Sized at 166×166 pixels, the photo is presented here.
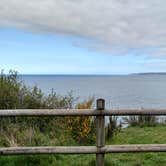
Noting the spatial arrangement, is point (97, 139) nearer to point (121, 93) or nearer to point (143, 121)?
point (143, 121)

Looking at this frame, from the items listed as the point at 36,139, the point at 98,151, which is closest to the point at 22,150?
the point at 98,151

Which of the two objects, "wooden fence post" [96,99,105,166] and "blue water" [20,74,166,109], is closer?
"wooden fence post" [96,99,105,166]

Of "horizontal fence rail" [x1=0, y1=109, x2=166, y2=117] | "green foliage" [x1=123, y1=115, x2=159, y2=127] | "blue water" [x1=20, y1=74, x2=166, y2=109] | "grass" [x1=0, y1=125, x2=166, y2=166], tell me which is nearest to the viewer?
"horizontal fence rail" [x1=0, y1=109, x2=166, y2=117]

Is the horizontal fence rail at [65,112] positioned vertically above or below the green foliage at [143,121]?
above

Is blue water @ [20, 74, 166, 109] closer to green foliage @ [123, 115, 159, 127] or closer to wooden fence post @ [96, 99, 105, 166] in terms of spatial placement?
green foliage @ [123, 115, 159, 127]

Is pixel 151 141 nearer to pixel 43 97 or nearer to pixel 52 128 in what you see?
pixel 52 128

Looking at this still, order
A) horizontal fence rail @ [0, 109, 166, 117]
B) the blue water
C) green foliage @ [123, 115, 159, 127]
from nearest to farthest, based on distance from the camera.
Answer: horizontal fence rail @ [0, 109, 166, 117] → green foliage @ [123, 115, 159, 127] → the blue water

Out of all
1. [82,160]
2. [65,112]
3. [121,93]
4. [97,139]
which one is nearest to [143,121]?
[82,160]

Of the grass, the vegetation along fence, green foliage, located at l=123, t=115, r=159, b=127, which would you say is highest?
the vegetation along fence

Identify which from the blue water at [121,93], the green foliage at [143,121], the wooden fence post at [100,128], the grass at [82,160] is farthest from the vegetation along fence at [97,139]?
the green foliage at [143,121]

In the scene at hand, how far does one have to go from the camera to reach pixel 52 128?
26.6ft

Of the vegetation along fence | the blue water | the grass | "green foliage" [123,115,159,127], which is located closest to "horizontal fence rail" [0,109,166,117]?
the vegetation along fence

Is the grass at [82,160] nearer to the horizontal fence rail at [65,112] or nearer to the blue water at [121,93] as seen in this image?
the horizontal fence rail at [65,112]

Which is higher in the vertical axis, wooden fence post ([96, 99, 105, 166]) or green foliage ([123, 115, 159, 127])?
wooden fence post ([96, 99, 105, 166])
